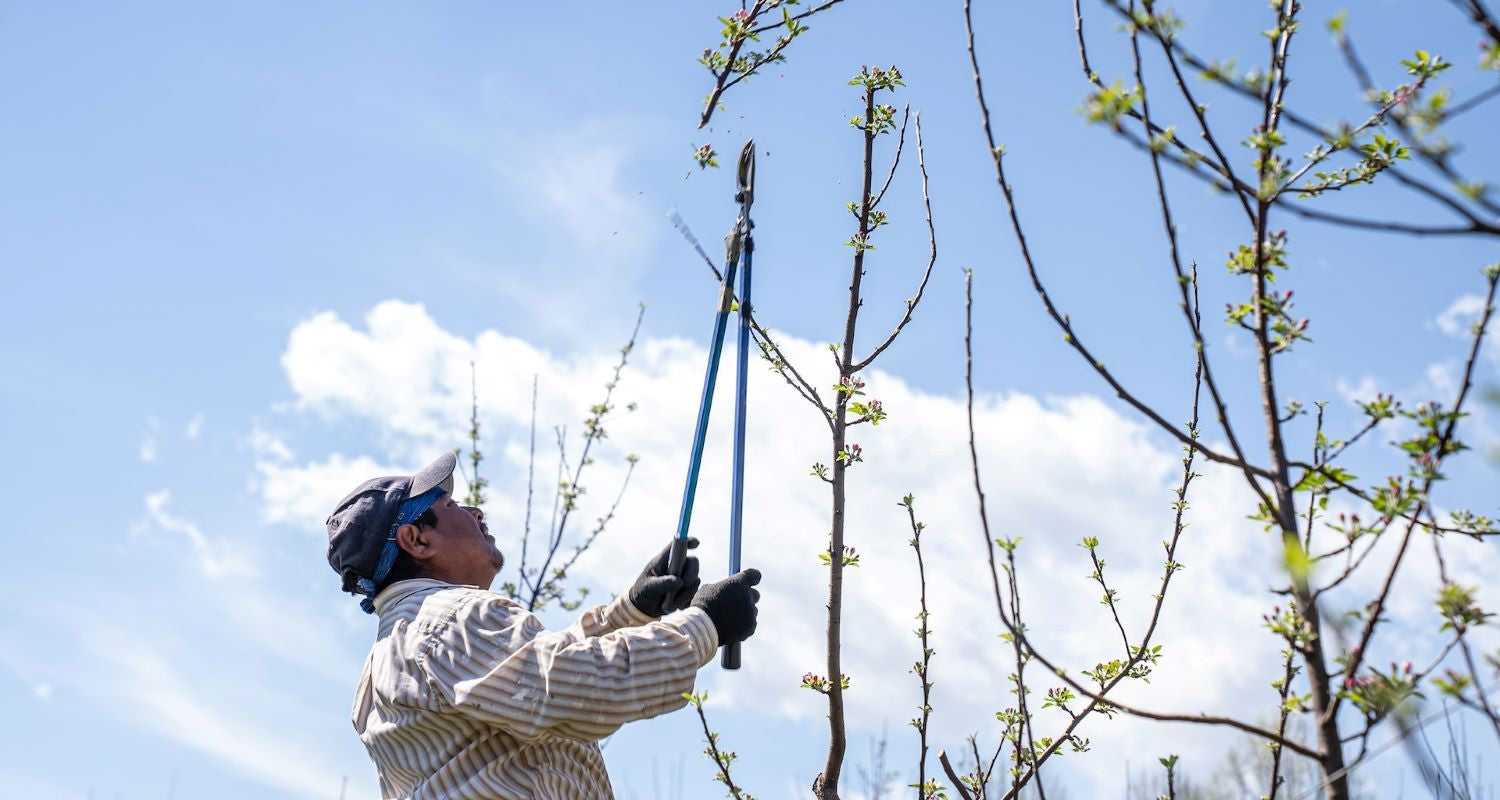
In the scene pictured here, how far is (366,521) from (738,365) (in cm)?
114

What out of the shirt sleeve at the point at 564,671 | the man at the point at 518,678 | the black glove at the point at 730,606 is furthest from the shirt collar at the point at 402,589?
the black glove at the point at 730,606

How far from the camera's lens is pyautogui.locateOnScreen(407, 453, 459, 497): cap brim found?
379 cm

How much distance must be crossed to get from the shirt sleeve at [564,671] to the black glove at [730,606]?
36mm

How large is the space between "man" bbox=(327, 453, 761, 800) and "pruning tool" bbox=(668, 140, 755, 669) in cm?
11

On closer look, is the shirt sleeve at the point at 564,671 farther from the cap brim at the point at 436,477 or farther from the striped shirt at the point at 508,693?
the cap brim at the point at 436,477

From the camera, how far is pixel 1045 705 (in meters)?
3.61

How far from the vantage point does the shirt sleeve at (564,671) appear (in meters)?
2.99

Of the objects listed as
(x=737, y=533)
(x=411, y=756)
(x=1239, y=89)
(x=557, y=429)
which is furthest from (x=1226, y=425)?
(x=557, y=429)

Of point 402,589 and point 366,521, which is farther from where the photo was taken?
point 366,521

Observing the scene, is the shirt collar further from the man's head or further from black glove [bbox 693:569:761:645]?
black glove [bbox 693:569:761:645]

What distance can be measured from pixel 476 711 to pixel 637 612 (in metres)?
0.55

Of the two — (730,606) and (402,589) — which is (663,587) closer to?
(730,606)

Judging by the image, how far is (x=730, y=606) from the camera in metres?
3.22

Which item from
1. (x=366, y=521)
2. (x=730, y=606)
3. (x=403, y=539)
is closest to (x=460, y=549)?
(x=403, y=539)
